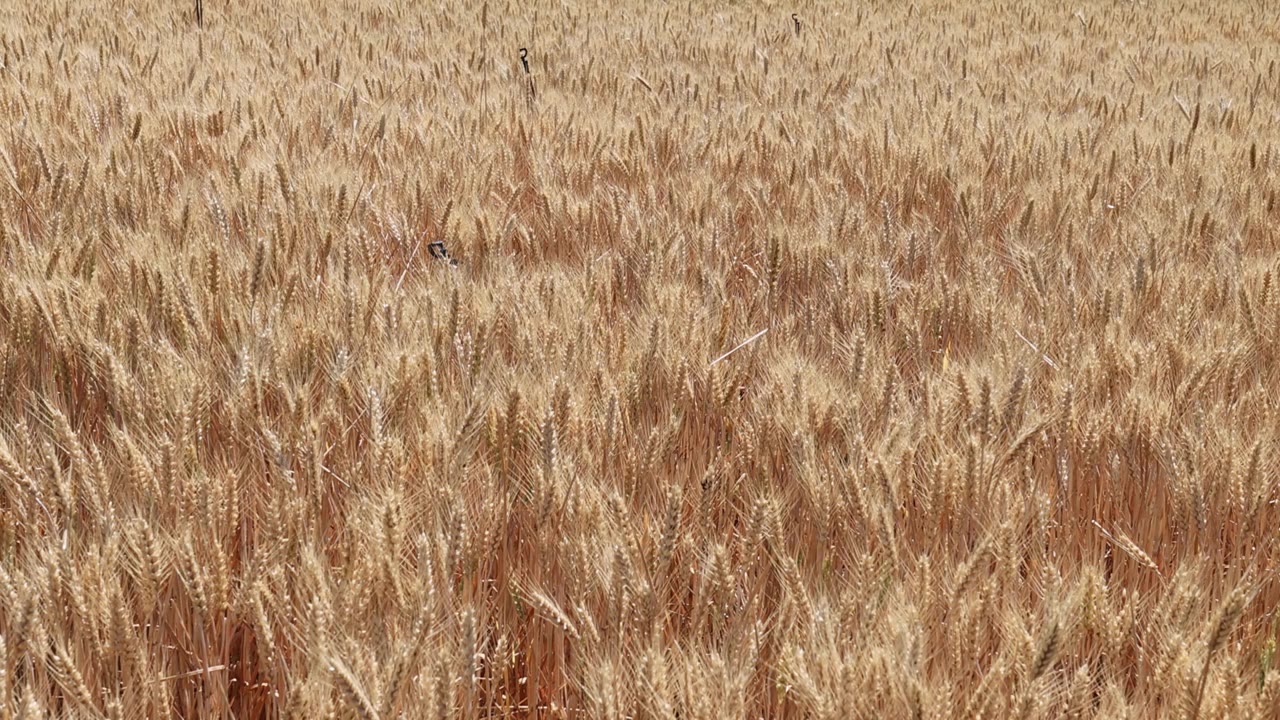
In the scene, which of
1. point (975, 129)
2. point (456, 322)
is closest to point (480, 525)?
point (456, 322)

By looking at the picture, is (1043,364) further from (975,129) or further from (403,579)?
(975,129)

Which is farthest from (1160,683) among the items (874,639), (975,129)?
(975,129)

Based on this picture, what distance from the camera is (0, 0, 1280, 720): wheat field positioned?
3.34 feet

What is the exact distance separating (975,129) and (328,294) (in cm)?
275

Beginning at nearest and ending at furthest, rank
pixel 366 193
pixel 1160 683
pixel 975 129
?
1. pixel 1160 683
2. pixel 366 193
3. pixel 975 129

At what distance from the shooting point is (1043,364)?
186 centimetres

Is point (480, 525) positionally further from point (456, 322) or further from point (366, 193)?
point (366, 193)

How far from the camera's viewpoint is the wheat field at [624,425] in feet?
3.34

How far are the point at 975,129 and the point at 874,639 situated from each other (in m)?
3.25

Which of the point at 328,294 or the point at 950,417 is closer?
the point at 950,417

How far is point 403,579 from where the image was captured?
3.64 feet

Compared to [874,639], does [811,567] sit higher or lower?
lower

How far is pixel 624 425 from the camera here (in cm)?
151

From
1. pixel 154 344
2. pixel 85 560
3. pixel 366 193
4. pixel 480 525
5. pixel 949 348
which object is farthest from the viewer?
pixel 366 193
